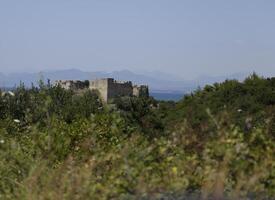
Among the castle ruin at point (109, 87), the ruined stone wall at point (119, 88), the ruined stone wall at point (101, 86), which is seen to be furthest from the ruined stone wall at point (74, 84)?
the ruined stone wall at point (119, 88)

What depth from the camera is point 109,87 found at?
291 feet

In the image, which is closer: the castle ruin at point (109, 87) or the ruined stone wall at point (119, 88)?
the castle ruin at point (109, 87)

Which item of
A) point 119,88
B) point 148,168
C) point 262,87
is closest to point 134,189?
point 148,168

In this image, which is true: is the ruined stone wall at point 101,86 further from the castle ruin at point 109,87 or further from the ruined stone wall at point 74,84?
the ruined stone wall at point 74,84

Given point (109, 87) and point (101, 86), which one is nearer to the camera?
point (109, 87)

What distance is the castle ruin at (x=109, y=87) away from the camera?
87675 millimetres

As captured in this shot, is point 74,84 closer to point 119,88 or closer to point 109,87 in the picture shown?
point 109,87

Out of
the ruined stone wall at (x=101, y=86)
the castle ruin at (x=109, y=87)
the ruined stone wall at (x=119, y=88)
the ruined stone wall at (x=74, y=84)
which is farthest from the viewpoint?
the ruined stone wall at (x=119, y=88)

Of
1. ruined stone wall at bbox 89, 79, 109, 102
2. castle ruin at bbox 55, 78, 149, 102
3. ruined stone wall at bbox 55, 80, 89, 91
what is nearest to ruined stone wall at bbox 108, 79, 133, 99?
castle ruin at bbox 55, 78, 149, 102

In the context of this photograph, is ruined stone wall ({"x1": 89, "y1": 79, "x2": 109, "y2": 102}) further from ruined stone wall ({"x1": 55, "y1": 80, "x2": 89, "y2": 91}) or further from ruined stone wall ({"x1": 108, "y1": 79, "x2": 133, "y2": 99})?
ruined stone wall ({"x1": 55, "y1": 80, "x2": 89, "y2": 91})

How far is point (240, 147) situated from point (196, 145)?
4.77ft

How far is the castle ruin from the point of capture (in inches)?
3452

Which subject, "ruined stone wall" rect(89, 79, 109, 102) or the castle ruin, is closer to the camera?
"ruined stone wall" rect(89, 79, 109, 102)

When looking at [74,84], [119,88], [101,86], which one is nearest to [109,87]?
[101,86]
